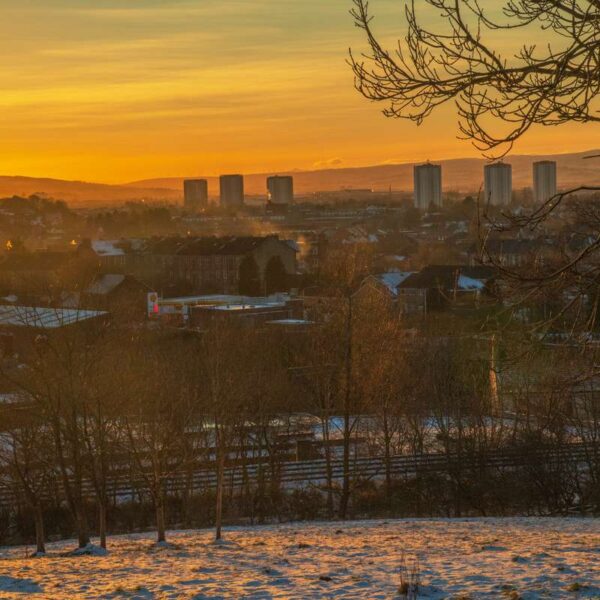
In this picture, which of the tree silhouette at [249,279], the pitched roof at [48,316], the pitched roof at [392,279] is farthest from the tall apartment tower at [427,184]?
the pitched roof at [48,316]

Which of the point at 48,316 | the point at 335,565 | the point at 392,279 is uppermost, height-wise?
the point at 392,279

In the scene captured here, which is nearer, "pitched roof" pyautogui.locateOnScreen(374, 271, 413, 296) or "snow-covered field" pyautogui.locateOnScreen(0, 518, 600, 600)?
"snow-covered field" pyautogui.locateOnScreen(0, 518, 600, 600)

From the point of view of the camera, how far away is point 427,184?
184m

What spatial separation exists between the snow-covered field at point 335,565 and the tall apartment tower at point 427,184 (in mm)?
172021

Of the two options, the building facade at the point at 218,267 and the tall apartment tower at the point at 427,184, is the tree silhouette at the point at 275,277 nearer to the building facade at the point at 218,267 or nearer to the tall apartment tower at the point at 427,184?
the building facade at the point at 218,267

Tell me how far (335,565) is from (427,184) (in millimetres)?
177459

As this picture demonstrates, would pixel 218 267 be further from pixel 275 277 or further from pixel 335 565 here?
pixel 335 565

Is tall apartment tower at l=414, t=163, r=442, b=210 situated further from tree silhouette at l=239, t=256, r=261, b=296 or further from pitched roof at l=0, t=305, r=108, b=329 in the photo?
pitched roof at l=0, t=305, r=108, b=329

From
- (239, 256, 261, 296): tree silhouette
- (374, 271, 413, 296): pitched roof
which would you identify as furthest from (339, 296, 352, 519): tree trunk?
(239, 256, 261, 296): tree silhouette

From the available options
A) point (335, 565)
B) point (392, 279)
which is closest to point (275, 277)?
point (392, 279)

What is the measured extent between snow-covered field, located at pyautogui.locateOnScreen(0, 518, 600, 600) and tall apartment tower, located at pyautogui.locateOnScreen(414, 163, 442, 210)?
172021mm

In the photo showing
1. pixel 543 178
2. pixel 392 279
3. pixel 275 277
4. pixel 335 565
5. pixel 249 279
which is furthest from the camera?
pixel 543 178

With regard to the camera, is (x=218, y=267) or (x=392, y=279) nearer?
(x=392, y=279)

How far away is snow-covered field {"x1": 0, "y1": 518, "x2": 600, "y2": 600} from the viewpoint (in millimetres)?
7238
